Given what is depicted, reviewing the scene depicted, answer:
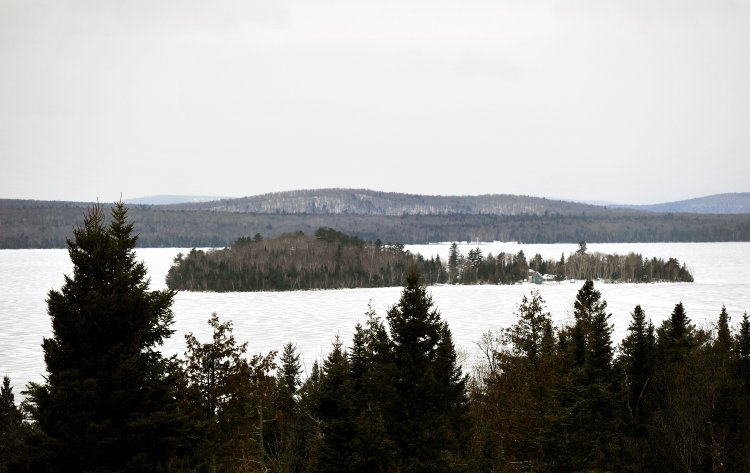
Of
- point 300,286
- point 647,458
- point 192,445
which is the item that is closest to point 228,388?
point 192,445

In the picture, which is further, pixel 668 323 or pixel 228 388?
pixel 668 323

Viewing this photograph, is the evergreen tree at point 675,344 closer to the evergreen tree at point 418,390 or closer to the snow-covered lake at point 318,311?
the snow-covered lake at point 318,311

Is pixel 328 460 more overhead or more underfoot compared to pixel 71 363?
more underfoot

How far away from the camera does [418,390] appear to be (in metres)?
19.6

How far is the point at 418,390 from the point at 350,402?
189 centimetres

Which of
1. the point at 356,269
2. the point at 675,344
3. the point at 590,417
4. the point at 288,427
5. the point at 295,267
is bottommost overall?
the point at 288,427

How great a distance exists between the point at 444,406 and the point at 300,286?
133704 millimetres

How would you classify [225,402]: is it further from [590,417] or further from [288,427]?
[590,417]

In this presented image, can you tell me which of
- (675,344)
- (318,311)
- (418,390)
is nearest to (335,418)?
(418,390)

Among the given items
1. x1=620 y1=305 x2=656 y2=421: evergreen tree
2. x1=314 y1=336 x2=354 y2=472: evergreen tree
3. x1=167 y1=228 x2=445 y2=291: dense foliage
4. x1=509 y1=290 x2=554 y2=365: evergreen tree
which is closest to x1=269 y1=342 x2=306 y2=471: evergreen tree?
x1=314 y1=336 x2=354 y2=472: evergreen tree

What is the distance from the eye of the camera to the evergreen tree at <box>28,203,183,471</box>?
45.7 ft

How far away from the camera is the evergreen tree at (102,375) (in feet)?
45.7

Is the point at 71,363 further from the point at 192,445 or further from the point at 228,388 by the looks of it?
the point at 228,388

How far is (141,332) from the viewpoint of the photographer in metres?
15.1
